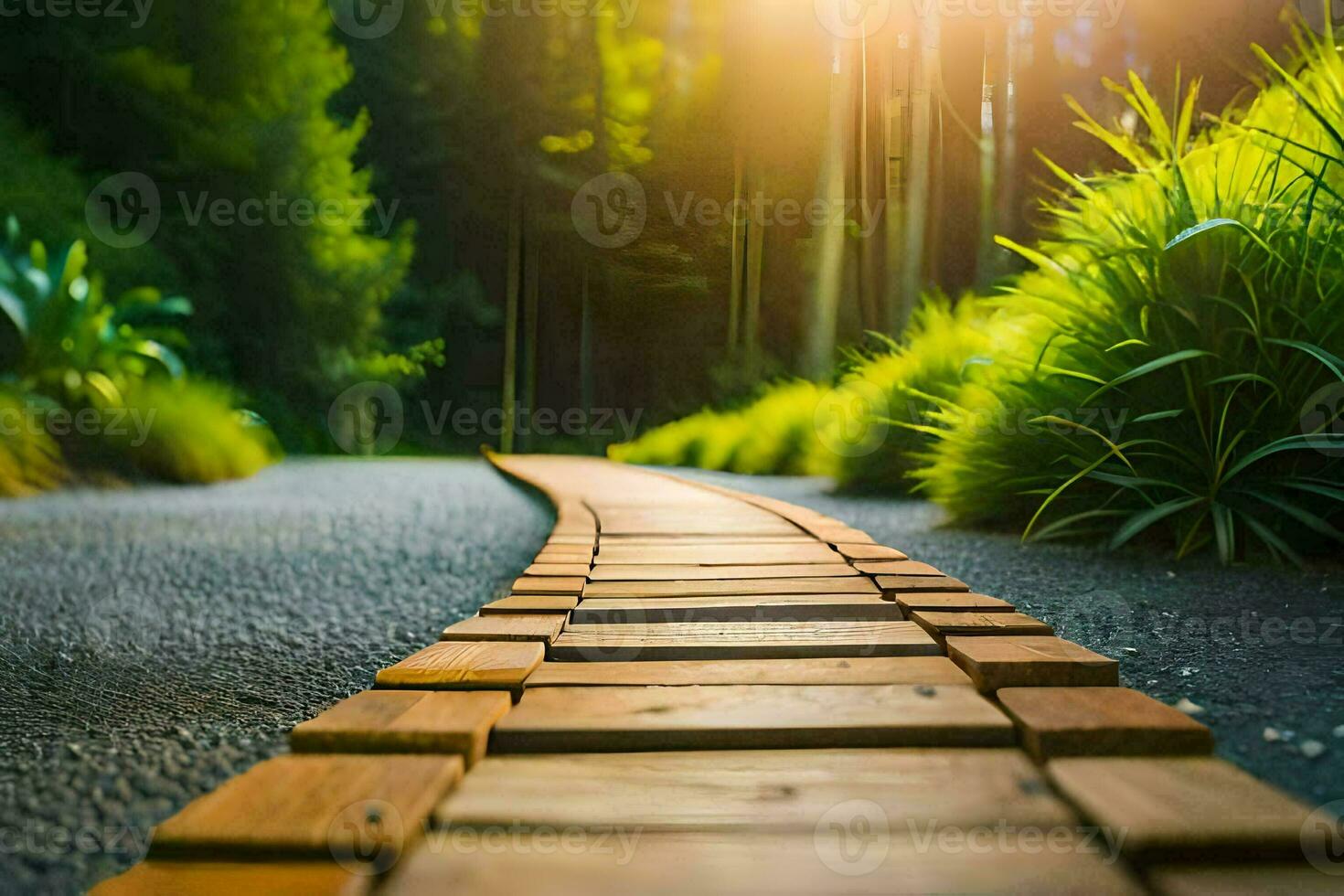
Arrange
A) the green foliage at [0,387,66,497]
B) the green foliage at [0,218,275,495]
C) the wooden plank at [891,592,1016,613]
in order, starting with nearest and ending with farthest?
the wooden plank at [891,592,1016,613] → the green foliage at [0,387,66,497] → the green foliage at [0,218,275,495]

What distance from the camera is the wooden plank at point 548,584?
1276mm

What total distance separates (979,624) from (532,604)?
65cm

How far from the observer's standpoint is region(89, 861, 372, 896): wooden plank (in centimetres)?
49

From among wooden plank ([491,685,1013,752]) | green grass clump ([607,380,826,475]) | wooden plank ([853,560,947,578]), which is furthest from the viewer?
green grass clump ([607,380,826,475])

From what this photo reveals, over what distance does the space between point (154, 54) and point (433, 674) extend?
8.75 meters

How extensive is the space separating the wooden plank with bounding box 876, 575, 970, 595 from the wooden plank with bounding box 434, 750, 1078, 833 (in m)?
0.57

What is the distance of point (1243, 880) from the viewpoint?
1.65 ft

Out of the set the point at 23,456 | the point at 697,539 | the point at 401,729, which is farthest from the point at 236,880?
the point at 23,456

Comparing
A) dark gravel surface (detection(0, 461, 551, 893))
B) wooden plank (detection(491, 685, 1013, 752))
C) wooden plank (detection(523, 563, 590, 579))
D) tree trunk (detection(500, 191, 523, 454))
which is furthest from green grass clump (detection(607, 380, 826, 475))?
wooden plank (detection(491, 685, 1013, 752))

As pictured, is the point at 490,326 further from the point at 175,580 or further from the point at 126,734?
the point at 126,734

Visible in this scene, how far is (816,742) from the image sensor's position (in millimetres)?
735

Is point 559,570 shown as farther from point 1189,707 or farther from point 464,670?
point 1189,707

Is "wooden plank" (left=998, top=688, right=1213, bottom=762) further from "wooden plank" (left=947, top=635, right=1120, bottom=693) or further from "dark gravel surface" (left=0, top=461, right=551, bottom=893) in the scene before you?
"dark gravel surface" (left=0, top=461, right=551, bottom=893)

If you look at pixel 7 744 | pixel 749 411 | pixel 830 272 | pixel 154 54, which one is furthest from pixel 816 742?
pixel 154 54
